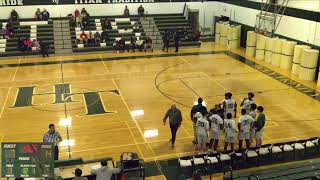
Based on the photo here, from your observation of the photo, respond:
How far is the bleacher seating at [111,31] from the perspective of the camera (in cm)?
2508

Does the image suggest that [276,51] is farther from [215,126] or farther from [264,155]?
[215,126]

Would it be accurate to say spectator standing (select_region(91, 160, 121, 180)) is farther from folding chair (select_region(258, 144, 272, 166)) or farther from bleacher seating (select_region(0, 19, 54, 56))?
bleacher seating (select_region(0, 19, 54, 56))

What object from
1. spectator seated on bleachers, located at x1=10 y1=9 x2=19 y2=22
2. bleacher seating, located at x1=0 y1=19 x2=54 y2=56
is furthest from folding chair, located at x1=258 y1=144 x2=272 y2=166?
spectator seated on bleachers, located at x1=10 y1=9 x2=19 y2=22

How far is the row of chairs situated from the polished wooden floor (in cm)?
116

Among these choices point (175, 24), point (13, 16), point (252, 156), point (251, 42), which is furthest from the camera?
point (175, 24)

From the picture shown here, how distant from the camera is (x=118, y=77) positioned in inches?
763

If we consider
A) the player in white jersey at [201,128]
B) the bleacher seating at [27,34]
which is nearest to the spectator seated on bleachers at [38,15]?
the bleacher seating at [27,34]

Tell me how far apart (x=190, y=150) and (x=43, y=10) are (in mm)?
19039

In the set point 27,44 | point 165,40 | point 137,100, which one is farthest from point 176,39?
point 137,100

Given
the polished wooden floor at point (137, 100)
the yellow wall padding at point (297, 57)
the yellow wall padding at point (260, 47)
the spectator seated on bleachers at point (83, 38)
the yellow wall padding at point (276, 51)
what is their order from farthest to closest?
the spectator seated on bleachers at point (83, 38)
the yellow wall padding at point (260, 47)
the yellow wall padding at point (276, 51)
the yellow wall padding at point (297, 57)
the polished wooden floor at point (137, 100)

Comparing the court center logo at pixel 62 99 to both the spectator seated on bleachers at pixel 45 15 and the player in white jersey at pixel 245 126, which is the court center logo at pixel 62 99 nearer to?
the player in white jersey at pixel 245 126

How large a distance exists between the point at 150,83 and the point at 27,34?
11123 millimetres

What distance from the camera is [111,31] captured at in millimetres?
26672

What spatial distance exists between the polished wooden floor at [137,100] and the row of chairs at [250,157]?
1.16 meters
